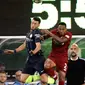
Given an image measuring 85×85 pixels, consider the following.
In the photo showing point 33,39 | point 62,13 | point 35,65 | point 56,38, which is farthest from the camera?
point 62,13

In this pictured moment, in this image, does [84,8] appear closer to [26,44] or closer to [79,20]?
[79,20]

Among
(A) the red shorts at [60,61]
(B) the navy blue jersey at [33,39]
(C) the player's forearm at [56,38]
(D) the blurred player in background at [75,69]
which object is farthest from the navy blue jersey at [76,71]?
(B) the navy blue jersey at [33,39]

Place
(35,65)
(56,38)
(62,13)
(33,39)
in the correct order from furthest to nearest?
(62,13)
(35,65)
(33,39)
(56,38)

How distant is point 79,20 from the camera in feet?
Answer: 38.9

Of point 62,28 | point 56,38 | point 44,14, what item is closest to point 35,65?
point 56,38

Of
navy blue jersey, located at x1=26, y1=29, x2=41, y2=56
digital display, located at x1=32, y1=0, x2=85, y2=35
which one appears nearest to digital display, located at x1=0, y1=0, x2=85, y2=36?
digital display, located at x1=32, y1=0, x2=85, y2=35

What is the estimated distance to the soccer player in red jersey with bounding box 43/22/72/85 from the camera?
9.33 meters

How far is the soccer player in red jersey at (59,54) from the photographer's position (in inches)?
367

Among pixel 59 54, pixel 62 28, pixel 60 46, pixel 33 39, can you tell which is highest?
pixel 62 28

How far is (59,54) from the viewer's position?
9.55m

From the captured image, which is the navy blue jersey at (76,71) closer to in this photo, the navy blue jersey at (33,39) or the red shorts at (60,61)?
the red shorts at (60,61)

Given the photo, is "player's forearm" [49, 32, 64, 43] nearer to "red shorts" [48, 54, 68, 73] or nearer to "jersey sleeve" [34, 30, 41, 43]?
"jersey sleeve" [34, 30, 41, 43]

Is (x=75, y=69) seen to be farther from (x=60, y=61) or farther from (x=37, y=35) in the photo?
(x=37, y=35)

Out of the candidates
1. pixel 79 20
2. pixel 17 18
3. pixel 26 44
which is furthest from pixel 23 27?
pixel 26 44
